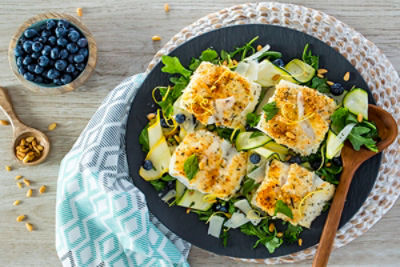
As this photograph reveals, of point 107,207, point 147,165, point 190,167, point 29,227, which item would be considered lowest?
point 29,227

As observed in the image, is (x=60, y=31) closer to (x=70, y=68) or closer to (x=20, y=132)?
(x=70, y=68)

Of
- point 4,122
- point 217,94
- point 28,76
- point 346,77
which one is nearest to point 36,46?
point 28,76

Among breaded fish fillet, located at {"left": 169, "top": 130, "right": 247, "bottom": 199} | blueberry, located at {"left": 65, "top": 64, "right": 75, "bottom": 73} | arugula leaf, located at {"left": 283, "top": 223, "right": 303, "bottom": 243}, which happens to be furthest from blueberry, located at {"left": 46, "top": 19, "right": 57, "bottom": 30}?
arugula leaf, located at {"left": 283, "top": 223, "right": 303, "bottom": 243}

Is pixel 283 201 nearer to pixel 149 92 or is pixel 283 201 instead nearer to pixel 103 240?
pixel 149 92

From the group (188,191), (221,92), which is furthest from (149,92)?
(188,191)

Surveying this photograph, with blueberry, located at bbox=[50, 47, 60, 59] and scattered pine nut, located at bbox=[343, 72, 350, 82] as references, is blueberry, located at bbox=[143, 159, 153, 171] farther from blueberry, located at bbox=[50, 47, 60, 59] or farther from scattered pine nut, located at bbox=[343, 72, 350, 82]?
scattered pine nut, located at bbox=[343, 72, 350, 82]

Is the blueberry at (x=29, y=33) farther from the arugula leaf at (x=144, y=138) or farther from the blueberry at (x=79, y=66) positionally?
the arugula leaf at (x=144, y=138)

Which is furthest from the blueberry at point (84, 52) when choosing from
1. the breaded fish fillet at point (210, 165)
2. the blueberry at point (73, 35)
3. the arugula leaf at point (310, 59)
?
the arugula leaf at point (310, 59)
